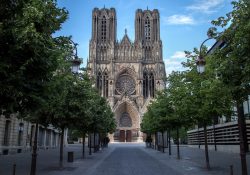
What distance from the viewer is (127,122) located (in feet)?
300

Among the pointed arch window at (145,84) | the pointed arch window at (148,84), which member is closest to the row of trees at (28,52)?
the pointed arch window at (148,84)

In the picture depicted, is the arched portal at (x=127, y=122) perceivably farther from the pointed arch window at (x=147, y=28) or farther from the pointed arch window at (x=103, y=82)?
the pointed arch window at (x=147, y=28)

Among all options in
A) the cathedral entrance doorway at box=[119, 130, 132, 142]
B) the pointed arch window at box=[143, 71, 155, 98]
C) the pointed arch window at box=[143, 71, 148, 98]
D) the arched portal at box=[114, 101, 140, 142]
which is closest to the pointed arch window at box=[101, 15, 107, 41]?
the pointed arch window at box=[143, 71, 148, 98]

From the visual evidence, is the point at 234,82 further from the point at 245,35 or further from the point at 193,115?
the point at 193,115

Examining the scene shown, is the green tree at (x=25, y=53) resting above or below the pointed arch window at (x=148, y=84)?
below

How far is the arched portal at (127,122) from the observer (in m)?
88.8

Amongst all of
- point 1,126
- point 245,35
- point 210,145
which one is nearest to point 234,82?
point 245,35

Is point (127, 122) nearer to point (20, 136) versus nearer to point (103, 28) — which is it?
point (103, 28)

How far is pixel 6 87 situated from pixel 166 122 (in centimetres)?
2433

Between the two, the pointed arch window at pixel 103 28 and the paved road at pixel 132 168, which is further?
the pointed arch window at pixel 103 28

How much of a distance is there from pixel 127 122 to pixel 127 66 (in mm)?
17393

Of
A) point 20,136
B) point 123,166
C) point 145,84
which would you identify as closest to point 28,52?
point 123,166

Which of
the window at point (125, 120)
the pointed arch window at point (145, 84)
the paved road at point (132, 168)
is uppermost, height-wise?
the pointed arch window at point (145, 84)

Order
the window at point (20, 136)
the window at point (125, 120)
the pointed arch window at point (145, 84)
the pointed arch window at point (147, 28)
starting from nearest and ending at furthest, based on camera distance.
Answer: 1. the window at point (20, 136)
2. the window at point (125, 120)
3. the pointed arch window at point (145, 84)
4. the pointed arch window at point (147, 28)
